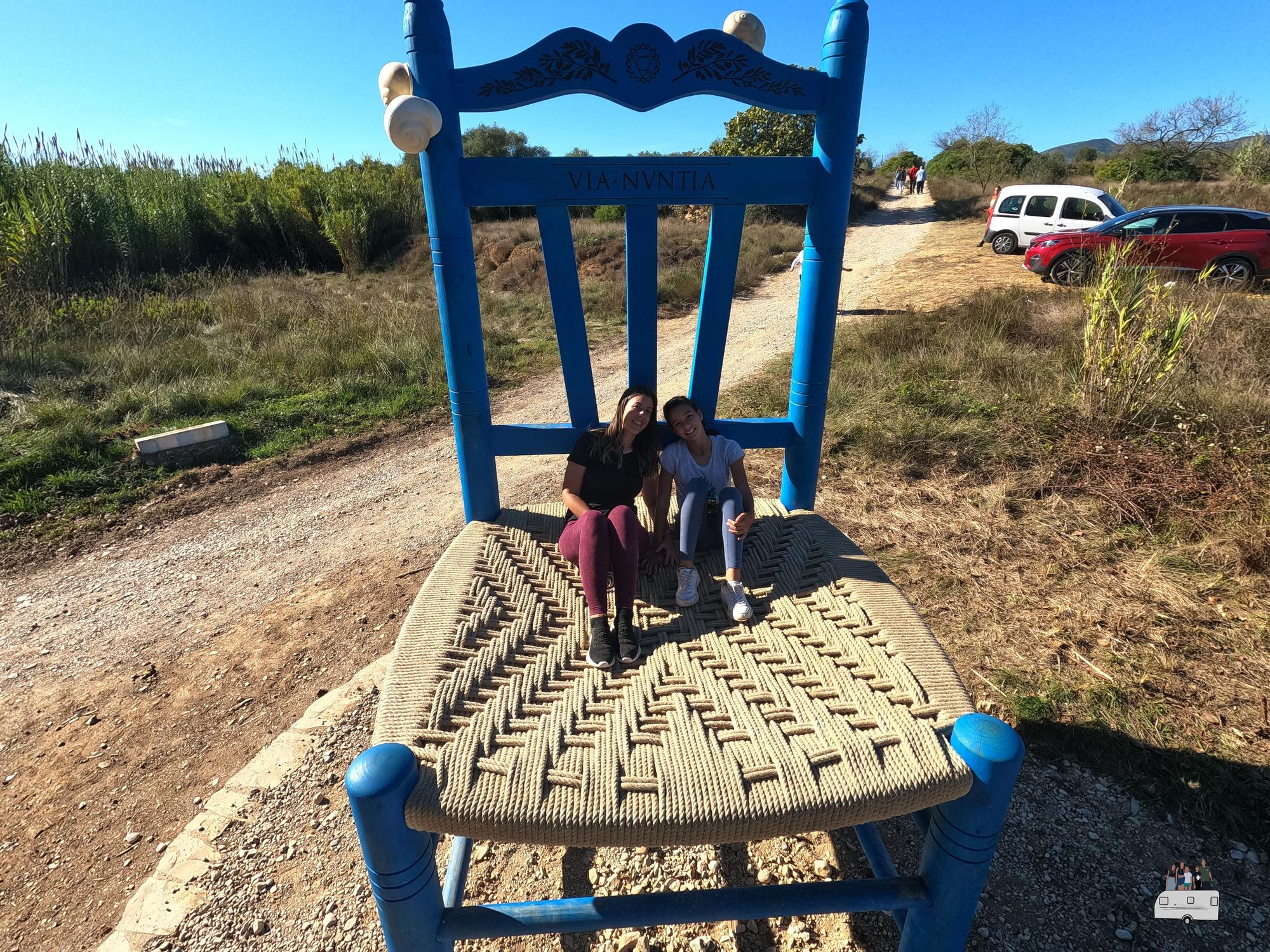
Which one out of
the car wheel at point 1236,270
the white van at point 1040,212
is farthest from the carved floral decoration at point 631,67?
the white van at point 1040,212

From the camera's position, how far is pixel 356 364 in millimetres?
6176

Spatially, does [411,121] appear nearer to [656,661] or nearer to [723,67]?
[723,67]

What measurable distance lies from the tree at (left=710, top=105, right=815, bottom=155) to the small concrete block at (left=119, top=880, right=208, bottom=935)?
62.8ft

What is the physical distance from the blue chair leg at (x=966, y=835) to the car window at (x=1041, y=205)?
1319 centimetres

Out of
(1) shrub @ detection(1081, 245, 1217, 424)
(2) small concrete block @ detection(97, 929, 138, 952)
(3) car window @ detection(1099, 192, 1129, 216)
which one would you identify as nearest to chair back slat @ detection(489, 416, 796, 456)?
(2) small concrete block @ detection(97, 929, 138, 952)

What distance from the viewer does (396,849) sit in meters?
1.04

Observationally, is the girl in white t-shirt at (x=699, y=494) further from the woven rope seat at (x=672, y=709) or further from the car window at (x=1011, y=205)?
the car window at (x=1011, y=205)

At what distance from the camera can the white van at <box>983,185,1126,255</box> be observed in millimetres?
10680

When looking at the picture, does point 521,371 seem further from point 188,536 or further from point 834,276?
point 834,276

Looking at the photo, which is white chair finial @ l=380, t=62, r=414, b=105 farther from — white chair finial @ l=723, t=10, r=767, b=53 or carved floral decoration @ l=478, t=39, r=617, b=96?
white chair finial @ l=723, t=10, r=767, b=53

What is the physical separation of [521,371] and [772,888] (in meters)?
5.93

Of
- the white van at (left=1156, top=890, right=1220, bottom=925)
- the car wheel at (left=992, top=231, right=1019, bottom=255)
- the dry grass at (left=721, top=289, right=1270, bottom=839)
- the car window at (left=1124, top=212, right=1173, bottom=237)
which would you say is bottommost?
the white van at (left=1156, top=890, right=1220, bottom=925)

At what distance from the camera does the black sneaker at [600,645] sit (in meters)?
1.39

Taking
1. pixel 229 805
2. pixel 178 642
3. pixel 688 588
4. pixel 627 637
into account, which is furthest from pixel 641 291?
pixel 178 642
